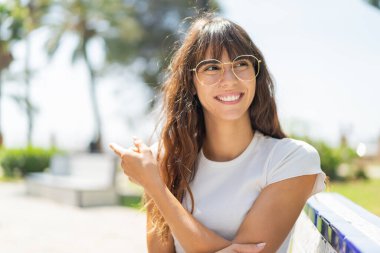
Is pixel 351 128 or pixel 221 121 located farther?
pixel 351 128

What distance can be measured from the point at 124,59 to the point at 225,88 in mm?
31567

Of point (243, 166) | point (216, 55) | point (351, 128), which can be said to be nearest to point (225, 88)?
point (216, 55)

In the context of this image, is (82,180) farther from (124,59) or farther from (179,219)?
(124,59)

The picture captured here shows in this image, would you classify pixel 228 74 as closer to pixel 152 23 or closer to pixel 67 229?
pixel 67 229

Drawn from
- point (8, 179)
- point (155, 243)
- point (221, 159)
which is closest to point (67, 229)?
point (155, 243)

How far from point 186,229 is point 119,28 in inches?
1201

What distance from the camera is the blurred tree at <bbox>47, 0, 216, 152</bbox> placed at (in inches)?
1248

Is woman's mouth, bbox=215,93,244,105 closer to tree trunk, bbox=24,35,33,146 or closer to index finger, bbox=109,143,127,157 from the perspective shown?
index finger, bbox=109,143,127,157

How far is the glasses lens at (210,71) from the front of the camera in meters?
2.21

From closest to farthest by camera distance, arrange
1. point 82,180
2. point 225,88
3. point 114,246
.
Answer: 1. point 225,88
2. point 114,246
3. point 82,180

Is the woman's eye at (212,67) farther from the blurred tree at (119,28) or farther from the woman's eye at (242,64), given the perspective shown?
the blurred tree at (119,28)

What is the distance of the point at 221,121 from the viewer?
2340mm

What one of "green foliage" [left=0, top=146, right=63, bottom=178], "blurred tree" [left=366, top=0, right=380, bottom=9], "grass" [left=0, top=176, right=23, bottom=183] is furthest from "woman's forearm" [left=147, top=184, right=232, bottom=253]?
"green foliage" [left=0, top=146, right=63, bottom=178]

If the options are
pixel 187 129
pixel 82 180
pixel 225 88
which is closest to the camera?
pixel 225 88
